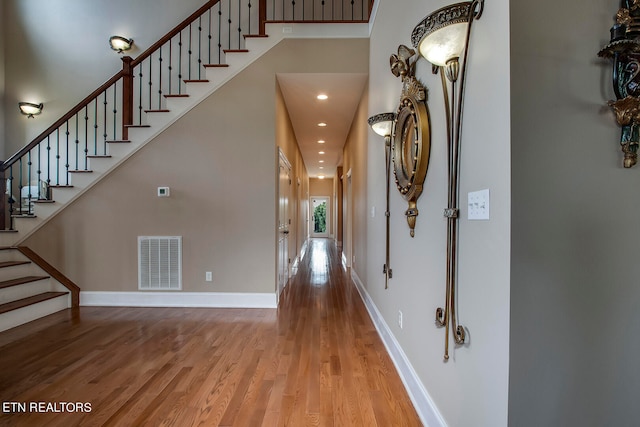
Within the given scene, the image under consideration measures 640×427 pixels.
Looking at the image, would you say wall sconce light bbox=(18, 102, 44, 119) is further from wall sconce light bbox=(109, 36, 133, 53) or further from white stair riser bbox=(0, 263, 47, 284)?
white stair riser bbox=(0, 263, 47, 284)

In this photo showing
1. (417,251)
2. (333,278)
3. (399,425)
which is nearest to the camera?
(399,425)

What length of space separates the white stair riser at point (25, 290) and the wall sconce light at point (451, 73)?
441 centimetres

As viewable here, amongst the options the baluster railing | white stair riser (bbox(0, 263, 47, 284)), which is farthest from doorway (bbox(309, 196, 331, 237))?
white stair riser (bbox(0, 263, 47, 284))

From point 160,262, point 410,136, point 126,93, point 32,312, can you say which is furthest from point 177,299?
point 410,136

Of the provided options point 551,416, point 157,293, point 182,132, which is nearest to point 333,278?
point 157,293

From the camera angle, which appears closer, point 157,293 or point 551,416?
point 551,416

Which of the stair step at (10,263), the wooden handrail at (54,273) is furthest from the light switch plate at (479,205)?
the stair step at (10,263)

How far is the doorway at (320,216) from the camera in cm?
1458

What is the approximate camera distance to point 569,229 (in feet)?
3.22

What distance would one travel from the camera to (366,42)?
12.1 ft

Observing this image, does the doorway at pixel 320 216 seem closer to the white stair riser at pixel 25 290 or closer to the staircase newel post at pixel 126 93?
the staircase newel post at pixel 126 93

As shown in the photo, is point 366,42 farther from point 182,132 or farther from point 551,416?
point 551,416

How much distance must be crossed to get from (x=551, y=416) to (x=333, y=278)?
444 centimetres

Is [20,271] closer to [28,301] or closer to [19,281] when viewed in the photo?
[19,281]
